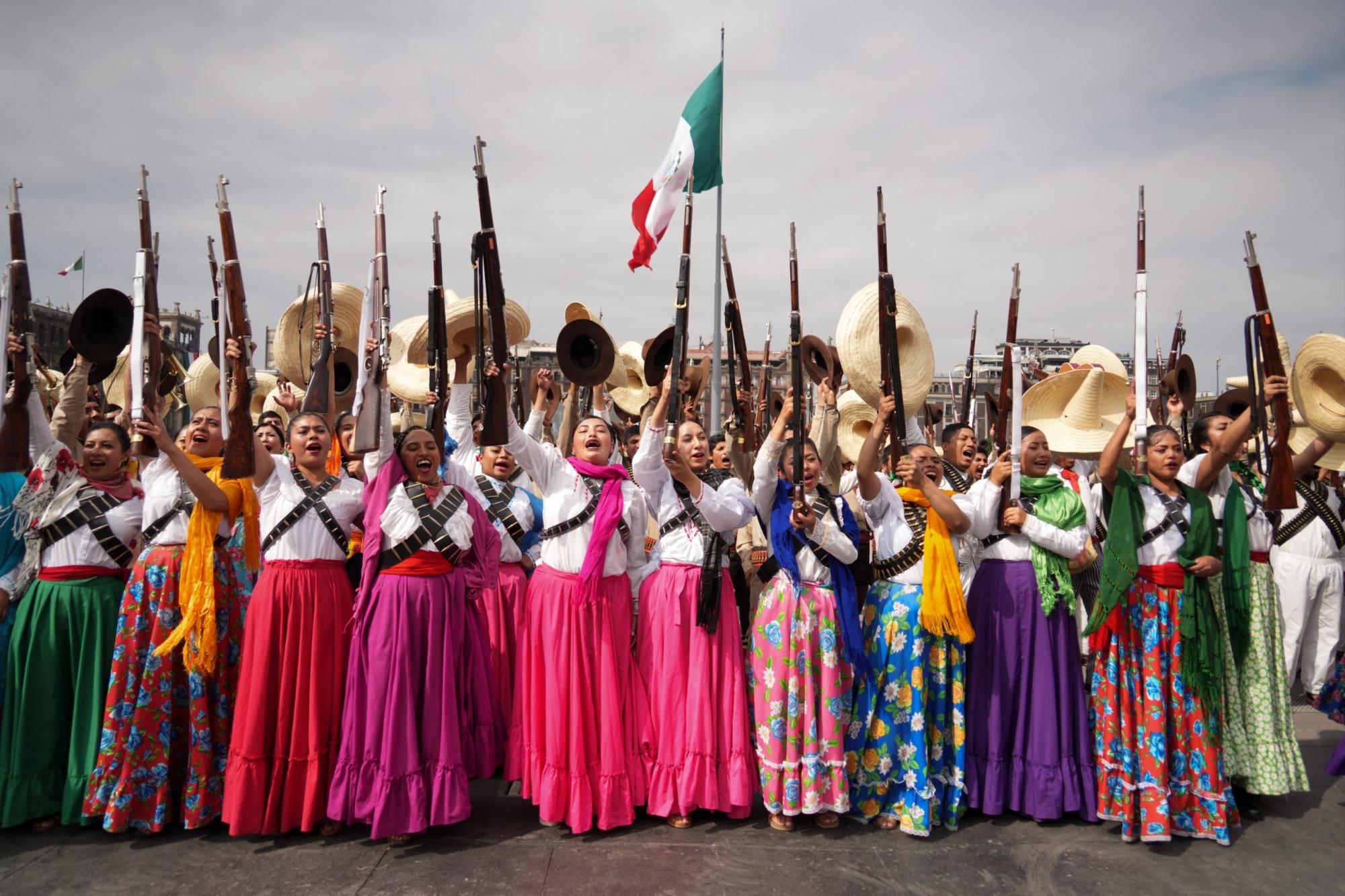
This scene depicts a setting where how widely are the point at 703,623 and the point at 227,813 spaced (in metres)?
2.61

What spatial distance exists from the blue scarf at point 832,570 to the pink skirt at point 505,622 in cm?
175

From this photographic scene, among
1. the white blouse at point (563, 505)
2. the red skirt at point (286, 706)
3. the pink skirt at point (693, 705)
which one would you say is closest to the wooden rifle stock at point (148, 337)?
the red skirt at point (286, 706)

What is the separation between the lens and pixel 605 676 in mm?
4707

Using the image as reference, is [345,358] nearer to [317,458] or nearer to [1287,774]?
[317,458]

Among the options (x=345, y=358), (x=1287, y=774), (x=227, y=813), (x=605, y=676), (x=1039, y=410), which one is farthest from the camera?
(x=345, y=358)

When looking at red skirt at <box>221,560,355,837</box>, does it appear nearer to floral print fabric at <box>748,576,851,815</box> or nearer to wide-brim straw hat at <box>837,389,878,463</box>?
floral print fabric at <box>748,576,851,815</box>

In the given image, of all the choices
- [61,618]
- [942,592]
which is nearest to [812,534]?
[942,592]

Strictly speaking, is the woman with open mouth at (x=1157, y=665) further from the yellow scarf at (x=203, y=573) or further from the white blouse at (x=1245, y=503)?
the yellow scarf at (x=203, y=573)

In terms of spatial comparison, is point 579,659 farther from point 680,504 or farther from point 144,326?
point 144,326

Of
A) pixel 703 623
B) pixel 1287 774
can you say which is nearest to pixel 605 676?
pixel 703 623

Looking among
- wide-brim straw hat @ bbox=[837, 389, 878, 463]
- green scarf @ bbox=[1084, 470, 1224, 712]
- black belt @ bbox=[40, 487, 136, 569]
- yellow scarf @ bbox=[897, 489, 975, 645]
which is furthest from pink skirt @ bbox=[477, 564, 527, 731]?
wide-brim straw hat @ bbox=[837, 389, 878, 463]

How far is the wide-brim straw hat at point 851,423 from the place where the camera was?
8734 millimetres

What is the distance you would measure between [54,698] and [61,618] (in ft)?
1.40

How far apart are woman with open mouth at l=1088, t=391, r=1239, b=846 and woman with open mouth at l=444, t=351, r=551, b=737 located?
3377 millimetres
